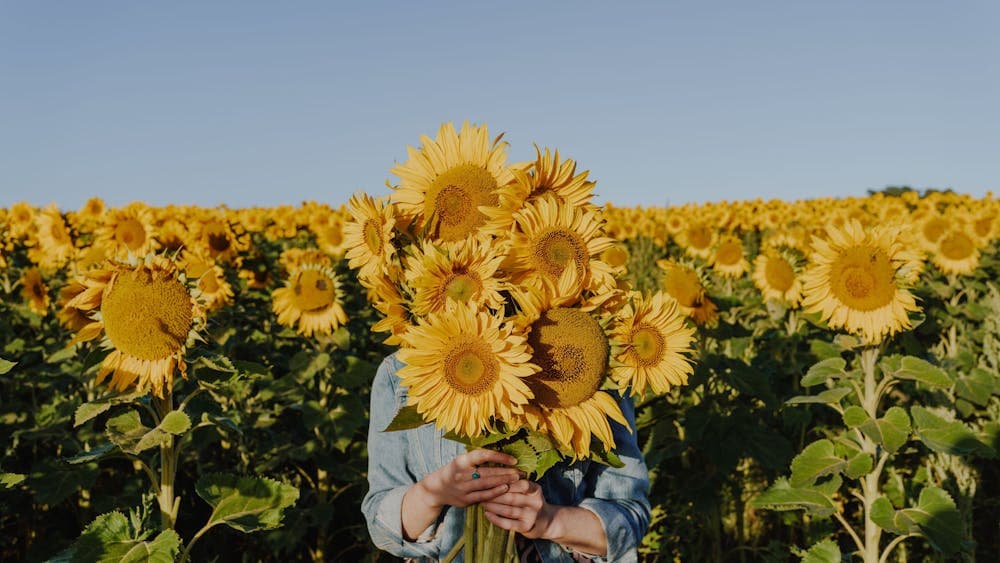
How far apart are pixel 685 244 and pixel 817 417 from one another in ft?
14.3

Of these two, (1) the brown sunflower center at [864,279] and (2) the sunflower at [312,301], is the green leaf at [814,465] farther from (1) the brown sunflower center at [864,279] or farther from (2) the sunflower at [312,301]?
(2) the sunflower at [312,301]

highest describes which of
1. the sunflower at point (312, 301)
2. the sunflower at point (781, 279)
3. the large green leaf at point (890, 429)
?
the sunflower at point (781, 279)

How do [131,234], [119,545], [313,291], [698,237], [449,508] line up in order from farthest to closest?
[698,237], [131,234], [313,291], [119,545], [449,508]

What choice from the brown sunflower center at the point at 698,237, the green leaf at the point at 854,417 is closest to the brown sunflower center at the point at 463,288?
the green leaf at the point at 854,417

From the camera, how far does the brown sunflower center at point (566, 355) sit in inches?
57.0

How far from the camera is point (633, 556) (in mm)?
1945

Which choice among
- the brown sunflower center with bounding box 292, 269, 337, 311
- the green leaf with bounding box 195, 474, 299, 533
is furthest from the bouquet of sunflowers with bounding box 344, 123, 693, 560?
the brown sunflower center with bounding box 292, 269, 337, 311

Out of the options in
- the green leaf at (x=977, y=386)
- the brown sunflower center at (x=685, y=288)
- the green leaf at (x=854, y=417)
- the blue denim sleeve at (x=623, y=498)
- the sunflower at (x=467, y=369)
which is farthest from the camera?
the green leaf at (x=977, y=386)

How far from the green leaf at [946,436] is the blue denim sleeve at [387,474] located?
2.25m

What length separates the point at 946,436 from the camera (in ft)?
10.7

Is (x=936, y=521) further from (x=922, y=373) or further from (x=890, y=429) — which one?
(x=922, y=373)

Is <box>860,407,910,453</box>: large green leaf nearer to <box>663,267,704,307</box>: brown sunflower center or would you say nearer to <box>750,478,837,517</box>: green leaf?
<box>750,478,837,517</box>: green leaf

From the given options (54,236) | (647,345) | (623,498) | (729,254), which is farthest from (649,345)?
(729,254)

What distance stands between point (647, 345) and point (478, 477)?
0.44m
